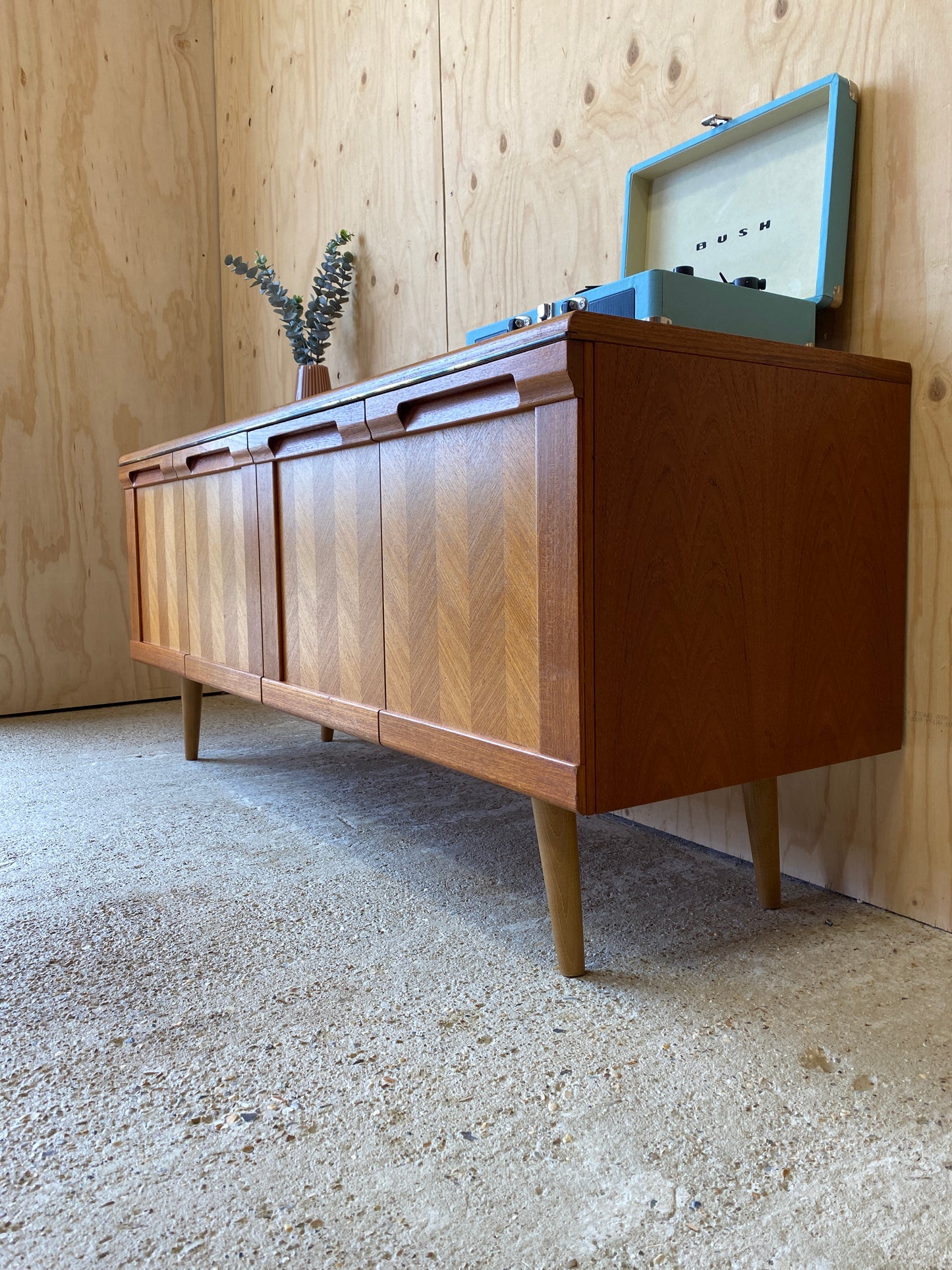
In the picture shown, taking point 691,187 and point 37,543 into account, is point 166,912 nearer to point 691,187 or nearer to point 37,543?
point 691,187

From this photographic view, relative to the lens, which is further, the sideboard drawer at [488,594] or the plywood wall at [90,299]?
the plywood wall at [90,299]

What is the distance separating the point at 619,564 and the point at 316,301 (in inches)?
63.5

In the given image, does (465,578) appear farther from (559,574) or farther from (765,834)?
(765,834)

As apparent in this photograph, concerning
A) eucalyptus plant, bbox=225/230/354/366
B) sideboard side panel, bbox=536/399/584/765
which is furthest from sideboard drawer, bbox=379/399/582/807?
eucalyptus plant, bbox=225/230/354/366

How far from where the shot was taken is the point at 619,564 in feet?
3.21

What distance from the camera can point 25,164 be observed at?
2.75 metres

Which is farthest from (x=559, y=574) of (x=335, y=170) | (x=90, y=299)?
(x=90, y=299)

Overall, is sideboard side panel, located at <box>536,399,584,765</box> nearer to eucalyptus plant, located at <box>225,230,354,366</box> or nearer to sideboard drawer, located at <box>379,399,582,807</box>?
sideboard drawer, located at <box>379,399,582,807</box>

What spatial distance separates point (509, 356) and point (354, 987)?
2.27ft

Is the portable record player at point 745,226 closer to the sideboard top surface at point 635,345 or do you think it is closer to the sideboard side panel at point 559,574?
the sideboard top surface at point 635,345

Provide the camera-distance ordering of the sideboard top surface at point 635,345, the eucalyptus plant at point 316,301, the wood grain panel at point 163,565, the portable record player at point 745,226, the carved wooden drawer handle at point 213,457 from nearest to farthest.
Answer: the sideboard top surface at point 635,345, the portable record player at point 745,226, the carved wooden drawer handle at point 213,457, the wood grain panel at point 163,565, the eucalyptus plant at point 316,301

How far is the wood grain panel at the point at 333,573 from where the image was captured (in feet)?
4.38

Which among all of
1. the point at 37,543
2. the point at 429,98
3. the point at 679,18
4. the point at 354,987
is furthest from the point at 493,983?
the point at 37,543

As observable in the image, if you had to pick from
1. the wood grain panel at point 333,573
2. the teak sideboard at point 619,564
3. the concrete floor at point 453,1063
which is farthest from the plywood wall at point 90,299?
the teak sideboard at point 619,564
